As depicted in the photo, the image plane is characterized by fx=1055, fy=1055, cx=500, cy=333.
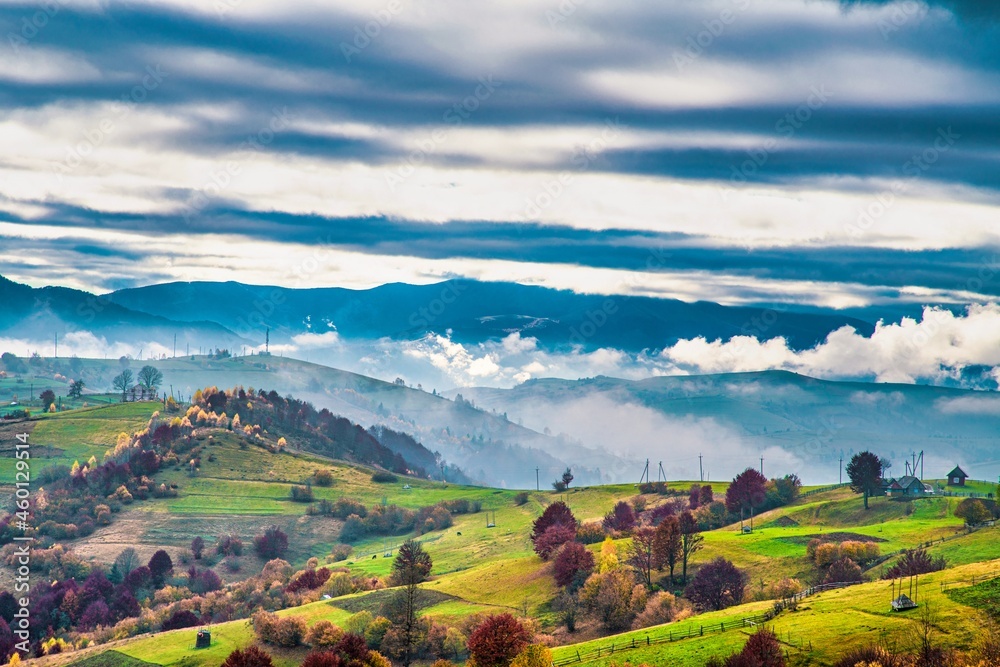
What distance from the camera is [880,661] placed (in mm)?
110812

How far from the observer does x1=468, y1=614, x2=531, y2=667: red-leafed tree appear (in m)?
144

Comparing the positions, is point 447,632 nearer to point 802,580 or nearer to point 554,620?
point 554,620

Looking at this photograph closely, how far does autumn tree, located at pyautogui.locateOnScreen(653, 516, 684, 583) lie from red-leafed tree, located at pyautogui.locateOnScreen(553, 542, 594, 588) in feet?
40.8

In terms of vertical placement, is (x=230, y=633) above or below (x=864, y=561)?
below

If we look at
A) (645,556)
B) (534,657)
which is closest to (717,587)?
(645,556)

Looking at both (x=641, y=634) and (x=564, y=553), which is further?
(x=564, y=553)

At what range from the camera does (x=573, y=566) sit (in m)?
189

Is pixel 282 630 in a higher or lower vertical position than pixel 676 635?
lower

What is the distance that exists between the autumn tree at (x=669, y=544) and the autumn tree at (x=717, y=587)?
8.21m

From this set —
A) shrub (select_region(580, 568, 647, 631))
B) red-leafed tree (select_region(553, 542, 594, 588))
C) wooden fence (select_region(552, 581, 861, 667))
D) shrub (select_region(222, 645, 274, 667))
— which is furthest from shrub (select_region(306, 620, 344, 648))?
wooden fence (select_region(552, 581, 861, 667))

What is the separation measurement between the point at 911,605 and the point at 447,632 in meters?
71.8

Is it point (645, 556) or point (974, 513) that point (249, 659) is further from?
point (974, 513)

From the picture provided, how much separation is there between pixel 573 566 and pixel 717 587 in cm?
3192

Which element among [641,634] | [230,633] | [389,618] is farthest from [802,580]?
[230,633]
